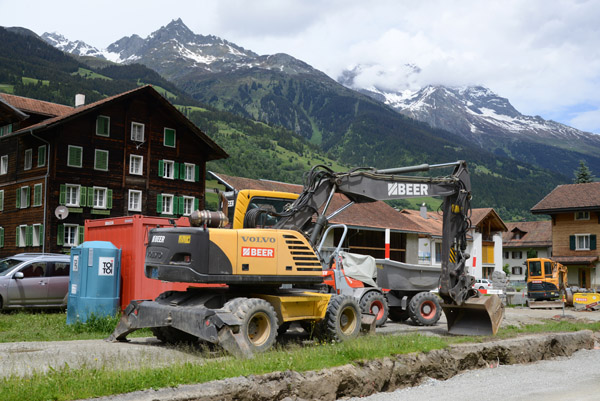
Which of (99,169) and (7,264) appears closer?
(7,264)

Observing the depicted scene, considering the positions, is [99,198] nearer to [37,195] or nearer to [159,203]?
[37,195]

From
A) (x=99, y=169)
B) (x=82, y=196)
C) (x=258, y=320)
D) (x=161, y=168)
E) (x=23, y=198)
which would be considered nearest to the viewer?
(x=258, y=320)

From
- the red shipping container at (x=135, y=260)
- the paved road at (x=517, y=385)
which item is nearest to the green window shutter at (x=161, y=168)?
the red shipping container at (x=135, y=260)

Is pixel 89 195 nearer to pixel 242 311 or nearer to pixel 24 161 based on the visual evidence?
pixel 24 161

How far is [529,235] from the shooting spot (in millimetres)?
89312

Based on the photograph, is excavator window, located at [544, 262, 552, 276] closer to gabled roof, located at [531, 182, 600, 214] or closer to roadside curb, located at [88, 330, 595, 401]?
gabled roof, located at [531, 182, 600, 214]

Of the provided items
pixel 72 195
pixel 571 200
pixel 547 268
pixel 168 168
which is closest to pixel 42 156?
pixel 72 195

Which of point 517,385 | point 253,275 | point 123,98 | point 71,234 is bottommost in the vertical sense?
point 517,385

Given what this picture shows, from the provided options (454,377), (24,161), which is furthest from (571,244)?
(454,377)

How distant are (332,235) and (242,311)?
110 ft

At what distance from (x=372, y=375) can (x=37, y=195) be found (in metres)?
35.2

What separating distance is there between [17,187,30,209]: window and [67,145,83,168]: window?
144 inches

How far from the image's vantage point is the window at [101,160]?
41.7 meters

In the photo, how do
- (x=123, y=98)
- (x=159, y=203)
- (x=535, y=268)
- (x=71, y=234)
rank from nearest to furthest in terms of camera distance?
(x=535, y=268) < (x=71, y=234) < (x=123, y=98) < (x=159, y=203)
